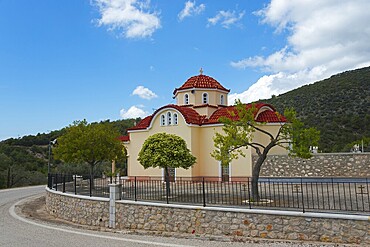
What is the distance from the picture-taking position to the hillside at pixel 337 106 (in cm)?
4169

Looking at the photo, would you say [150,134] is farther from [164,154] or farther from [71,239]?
[71,239]

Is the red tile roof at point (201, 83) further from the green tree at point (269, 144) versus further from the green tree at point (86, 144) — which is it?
the green tree at point (269, 144)

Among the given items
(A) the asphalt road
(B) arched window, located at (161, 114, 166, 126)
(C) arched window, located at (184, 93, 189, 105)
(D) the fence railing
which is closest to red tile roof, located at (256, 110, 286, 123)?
(D) the fence railing

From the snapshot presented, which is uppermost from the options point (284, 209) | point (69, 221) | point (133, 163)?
point (133, 163)

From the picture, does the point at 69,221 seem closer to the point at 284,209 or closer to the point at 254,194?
the point at 254,194

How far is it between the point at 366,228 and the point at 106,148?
1554 cm

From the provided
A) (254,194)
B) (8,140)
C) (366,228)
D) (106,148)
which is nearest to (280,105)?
(106,148)

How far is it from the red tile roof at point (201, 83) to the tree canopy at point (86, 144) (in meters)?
8.87

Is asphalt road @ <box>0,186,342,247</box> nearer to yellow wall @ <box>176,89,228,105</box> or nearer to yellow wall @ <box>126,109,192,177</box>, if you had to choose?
yellow wall @ <box>126,109,192,177</box>

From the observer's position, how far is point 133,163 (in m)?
27.1

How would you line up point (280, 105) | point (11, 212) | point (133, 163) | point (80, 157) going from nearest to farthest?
point (11, 212) < point (80, 157) < point (133, 163) < point (280, 105)

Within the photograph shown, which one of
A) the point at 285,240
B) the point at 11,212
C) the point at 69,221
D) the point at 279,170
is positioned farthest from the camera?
the point at 279,170

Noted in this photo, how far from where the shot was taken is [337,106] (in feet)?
153

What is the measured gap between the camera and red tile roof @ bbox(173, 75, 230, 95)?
91.8ft
